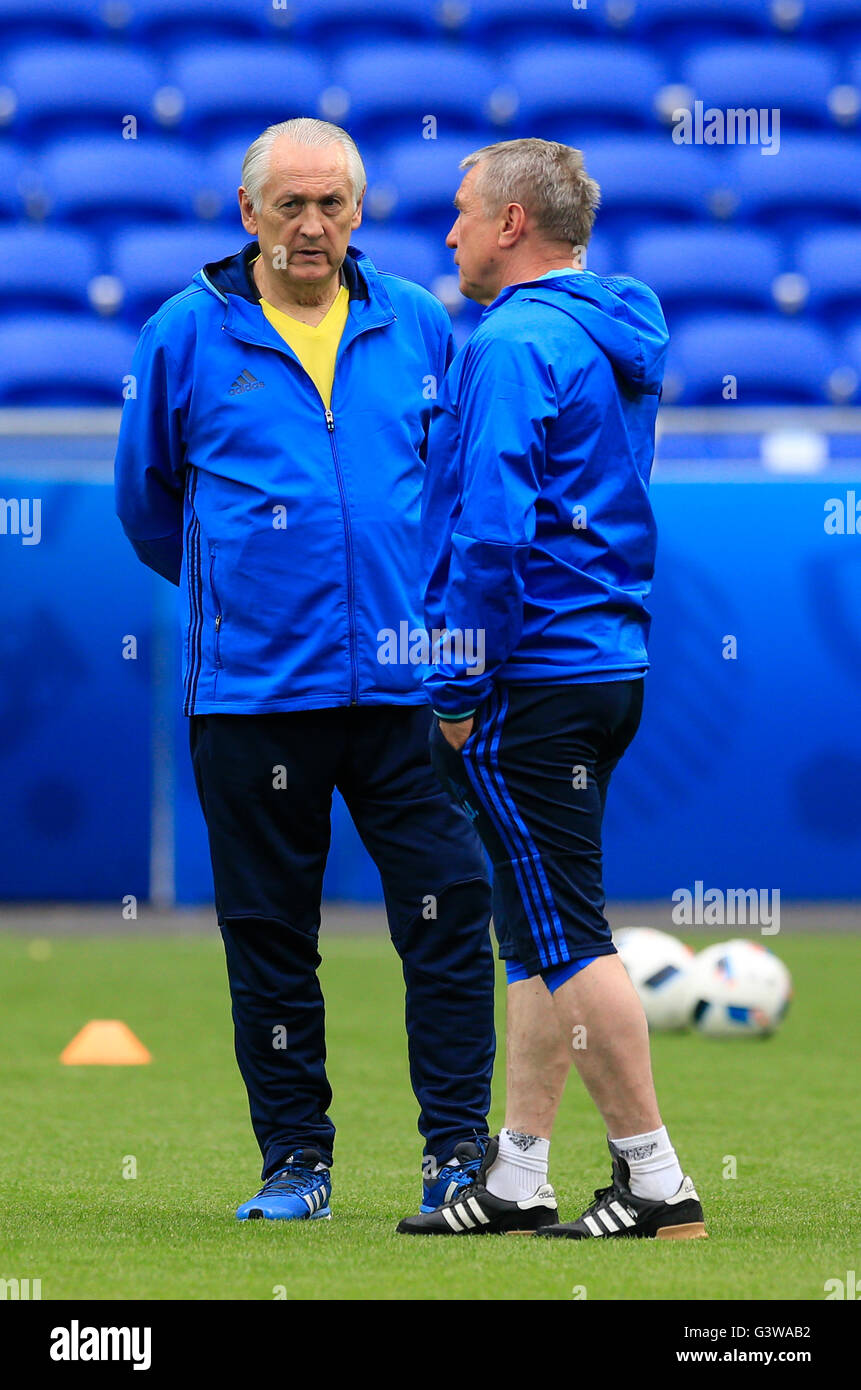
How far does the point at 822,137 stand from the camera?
42.0 ft

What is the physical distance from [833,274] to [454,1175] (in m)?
8.99

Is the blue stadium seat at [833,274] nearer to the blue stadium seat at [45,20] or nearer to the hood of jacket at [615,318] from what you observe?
the blue stadium seat at [45,20]

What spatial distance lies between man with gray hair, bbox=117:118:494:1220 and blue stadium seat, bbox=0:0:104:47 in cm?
978

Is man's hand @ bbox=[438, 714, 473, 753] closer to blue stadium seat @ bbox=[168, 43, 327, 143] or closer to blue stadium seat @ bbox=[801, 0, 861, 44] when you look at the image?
blue stadium seat @ bbox=[168, 43, 327, 143]

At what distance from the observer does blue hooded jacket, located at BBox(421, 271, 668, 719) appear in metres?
3.13

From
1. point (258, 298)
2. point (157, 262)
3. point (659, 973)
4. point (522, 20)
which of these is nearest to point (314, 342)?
point (258, 298)

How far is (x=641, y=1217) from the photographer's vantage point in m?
3.26

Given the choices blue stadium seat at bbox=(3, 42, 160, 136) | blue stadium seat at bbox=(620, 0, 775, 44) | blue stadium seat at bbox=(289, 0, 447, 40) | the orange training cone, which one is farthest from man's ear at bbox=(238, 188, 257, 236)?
blue stadium seat at bbox=(620, 0, 775, 44)

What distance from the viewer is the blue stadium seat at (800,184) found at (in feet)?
40.3

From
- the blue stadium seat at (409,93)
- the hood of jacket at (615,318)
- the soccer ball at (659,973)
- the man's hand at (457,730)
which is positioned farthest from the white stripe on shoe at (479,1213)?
the blue stadium seat at (409,93)

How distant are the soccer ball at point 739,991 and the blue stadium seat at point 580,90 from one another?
23.9 feet

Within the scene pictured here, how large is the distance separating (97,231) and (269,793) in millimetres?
8697

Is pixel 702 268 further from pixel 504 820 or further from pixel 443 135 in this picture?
pixel 504 820
